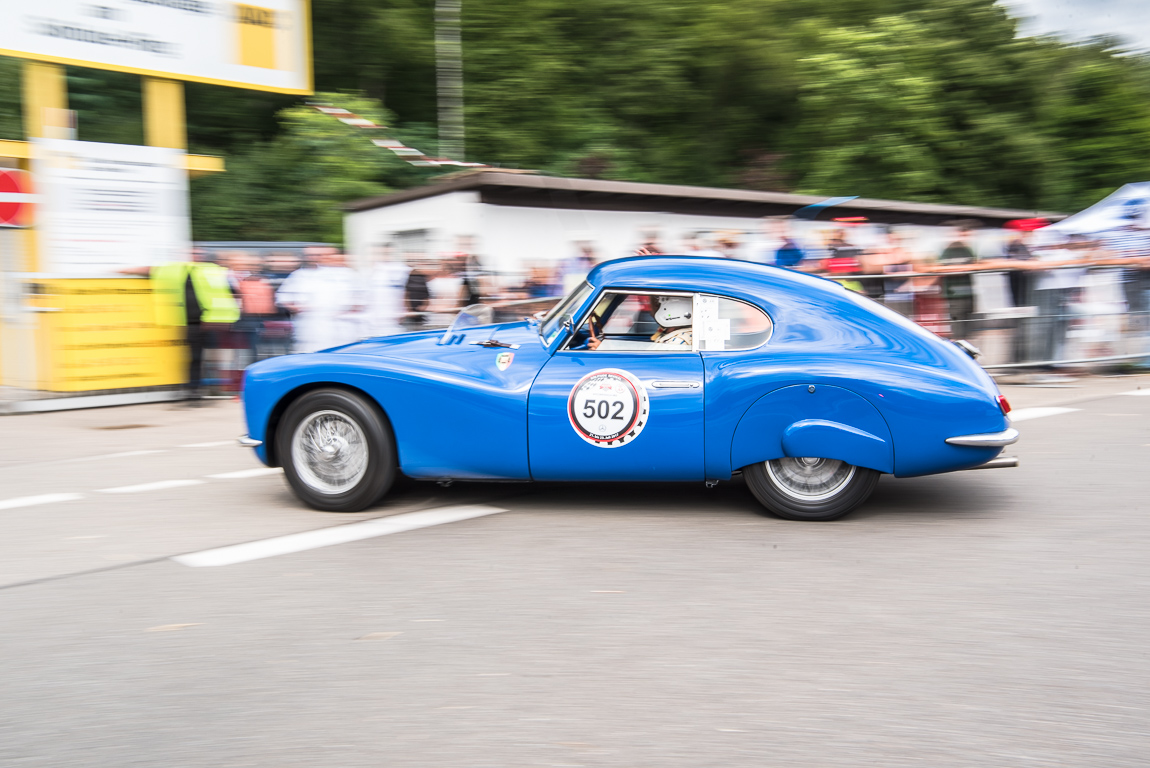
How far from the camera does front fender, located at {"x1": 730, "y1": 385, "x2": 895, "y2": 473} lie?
532 centimetres

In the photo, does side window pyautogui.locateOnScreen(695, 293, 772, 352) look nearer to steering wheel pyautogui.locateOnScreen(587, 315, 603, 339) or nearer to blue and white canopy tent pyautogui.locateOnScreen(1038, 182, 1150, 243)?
steering wheel pyautogui.locateOnScreen(587, 315, 603, 339)

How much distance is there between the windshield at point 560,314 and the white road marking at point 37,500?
10.7ft

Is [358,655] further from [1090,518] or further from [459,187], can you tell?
[459,187]

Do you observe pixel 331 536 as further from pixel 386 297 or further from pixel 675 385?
pixel 386 297

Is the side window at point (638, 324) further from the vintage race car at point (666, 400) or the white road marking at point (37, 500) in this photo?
the white road marking at point (37, 500)

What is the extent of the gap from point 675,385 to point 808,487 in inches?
36.5

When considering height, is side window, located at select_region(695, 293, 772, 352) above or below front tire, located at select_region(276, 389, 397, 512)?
above

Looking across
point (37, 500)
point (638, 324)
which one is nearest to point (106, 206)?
point (37, 500)

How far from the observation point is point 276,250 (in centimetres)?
1577

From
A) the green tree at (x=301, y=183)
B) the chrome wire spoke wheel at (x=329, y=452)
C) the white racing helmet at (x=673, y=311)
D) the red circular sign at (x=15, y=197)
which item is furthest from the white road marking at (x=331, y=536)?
the green tree at (x=301, y=183)

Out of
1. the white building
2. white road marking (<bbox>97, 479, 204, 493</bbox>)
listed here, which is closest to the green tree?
the white building

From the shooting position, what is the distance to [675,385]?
542cm

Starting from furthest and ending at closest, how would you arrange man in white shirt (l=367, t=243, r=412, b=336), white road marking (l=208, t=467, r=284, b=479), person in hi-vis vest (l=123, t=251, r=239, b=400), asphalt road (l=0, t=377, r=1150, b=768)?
man in white shirt (l=367, t=243, r=412, b=336), person in hi-vis vest (l=123, t=251, r=239, b=400), white road marking (l=208, t=467, r=284, b=479), asphalt road (l=0, t=377, r=1150, b=768)

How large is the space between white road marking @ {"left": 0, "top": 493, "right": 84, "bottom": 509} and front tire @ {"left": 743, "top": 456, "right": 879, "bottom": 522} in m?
4.32
